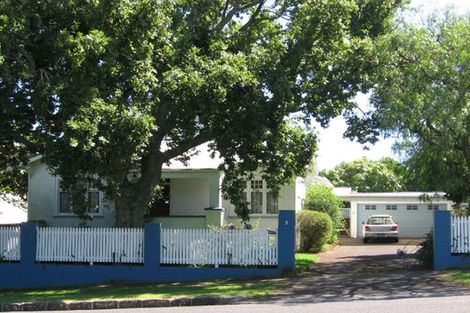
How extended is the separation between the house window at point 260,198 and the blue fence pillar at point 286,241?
24.7 ft

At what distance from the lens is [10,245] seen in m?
17.8

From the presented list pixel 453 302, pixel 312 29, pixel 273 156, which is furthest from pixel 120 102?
pixel 453 302

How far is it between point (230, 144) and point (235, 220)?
8.95 m

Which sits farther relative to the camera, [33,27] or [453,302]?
[33,27]

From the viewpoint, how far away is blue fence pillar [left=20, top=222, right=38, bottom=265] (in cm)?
1753

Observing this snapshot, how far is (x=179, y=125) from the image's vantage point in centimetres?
1655

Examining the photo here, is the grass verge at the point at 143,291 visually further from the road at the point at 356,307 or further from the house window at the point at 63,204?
the house window at the point at 63,204

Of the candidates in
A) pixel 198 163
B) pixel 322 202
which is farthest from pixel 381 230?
pixel 198 163

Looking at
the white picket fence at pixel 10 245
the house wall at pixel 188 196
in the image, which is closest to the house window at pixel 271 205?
the house wall at pixel 188 196

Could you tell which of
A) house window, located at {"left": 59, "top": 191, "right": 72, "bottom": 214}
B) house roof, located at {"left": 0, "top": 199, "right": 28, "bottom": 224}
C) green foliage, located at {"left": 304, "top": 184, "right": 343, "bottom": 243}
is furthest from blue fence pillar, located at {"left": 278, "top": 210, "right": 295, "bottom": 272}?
house roof, located at {"left": 0, "top": 199, "right": 28, "bottom": 224}

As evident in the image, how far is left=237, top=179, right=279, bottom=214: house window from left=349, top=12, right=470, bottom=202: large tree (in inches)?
308

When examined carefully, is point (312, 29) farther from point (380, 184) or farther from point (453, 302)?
point (380, 184)

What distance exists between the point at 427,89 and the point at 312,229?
1037 centimetres

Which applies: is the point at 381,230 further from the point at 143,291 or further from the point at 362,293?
the point at 143,291
